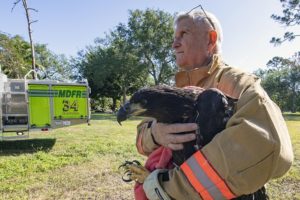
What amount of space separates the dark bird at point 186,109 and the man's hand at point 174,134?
2 centimetres

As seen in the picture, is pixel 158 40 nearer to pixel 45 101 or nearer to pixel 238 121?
pixel 45 101

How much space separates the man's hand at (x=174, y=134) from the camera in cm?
139

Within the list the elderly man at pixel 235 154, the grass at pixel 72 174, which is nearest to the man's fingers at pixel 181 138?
the elderly man at pixel 235 154

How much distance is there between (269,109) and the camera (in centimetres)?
133

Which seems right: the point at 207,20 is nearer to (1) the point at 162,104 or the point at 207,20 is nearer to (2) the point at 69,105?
(1) the point at 162,104

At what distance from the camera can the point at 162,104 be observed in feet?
4.71

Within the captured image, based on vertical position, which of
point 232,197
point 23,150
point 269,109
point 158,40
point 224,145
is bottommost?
point 23,150

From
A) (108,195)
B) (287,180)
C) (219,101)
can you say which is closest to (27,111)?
(108,195)

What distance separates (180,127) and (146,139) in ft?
1.64


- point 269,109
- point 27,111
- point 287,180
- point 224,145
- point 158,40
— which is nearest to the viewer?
point 224,145

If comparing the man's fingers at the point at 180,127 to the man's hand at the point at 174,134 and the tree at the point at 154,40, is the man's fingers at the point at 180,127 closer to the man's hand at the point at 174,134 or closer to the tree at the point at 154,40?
the man's hand at the point at 174,134

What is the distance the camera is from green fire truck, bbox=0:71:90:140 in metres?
10.1

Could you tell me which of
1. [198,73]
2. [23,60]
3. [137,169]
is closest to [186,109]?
[198,73]

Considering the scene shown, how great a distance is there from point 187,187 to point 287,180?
552cm
